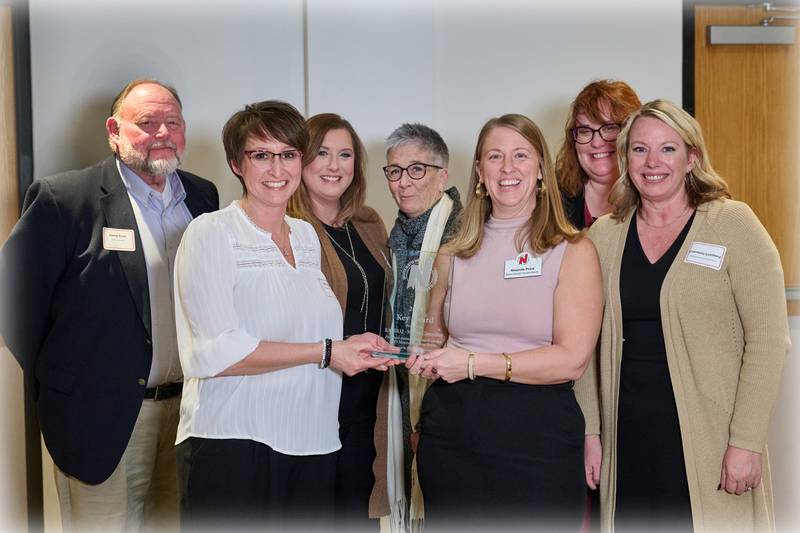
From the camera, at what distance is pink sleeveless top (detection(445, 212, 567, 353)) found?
238 cm

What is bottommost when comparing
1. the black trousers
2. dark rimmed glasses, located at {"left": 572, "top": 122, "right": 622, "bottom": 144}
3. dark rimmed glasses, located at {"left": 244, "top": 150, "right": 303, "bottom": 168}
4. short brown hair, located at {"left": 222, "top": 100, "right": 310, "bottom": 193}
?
the black trousers

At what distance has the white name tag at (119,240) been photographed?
110 inches

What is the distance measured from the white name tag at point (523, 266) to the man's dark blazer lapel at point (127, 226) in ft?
4.21

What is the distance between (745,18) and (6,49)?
3663mm

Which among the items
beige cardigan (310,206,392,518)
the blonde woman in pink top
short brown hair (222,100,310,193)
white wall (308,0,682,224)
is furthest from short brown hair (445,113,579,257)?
white wall (308,0,682,224)

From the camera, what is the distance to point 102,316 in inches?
108

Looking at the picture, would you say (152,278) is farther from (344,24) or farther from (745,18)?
(745,18)

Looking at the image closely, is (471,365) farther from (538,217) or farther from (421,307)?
(538,217)

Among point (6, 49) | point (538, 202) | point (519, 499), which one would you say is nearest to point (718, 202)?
point (538, 202)

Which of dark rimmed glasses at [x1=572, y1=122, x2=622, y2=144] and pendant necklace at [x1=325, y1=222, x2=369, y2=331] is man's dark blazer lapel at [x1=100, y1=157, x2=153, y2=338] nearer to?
pendant necklace at [x1=325, y1=222, x2=369, y2=331]

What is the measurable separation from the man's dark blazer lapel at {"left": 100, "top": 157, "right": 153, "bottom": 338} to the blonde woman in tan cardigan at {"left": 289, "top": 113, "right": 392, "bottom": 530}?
57cm

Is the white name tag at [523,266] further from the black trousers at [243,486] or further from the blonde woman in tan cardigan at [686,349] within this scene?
the black trousers at [243,486]

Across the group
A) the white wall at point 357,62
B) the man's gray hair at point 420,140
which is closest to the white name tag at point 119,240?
the man's gray hair at point 420,140

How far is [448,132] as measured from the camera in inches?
162
